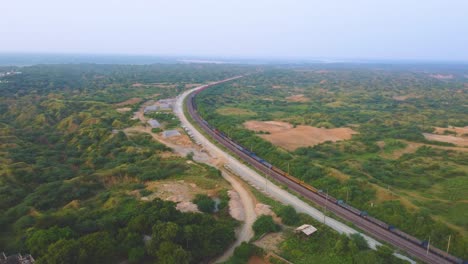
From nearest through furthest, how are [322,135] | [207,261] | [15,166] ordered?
[207,261] → [15,166] → [322,135]

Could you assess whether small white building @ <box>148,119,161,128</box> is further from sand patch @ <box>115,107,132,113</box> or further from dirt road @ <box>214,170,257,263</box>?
dirt road @ <box>214,170,257,263</box>

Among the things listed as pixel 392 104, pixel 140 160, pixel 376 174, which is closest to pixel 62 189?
pixel 140 160

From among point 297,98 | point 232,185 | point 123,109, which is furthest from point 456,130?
point 123,109

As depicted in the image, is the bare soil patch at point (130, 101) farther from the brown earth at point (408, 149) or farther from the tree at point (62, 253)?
the tree at point (62, 253)

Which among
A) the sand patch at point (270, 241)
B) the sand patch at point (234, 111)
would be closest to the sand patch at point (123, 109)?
the sand patch at point (234, 111)

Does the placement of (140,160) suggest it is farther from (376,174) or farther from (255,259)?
(376,174)

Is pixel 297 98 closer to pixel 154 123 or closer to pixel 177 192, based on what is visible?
pixel 154 123

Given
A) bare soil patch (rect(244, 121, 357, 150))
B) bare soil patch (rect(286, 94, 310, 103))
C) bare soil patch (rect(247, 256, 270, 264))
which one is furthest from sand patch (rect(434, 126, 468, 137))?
bare soil patch (rect(247, 256, 270, 264))
